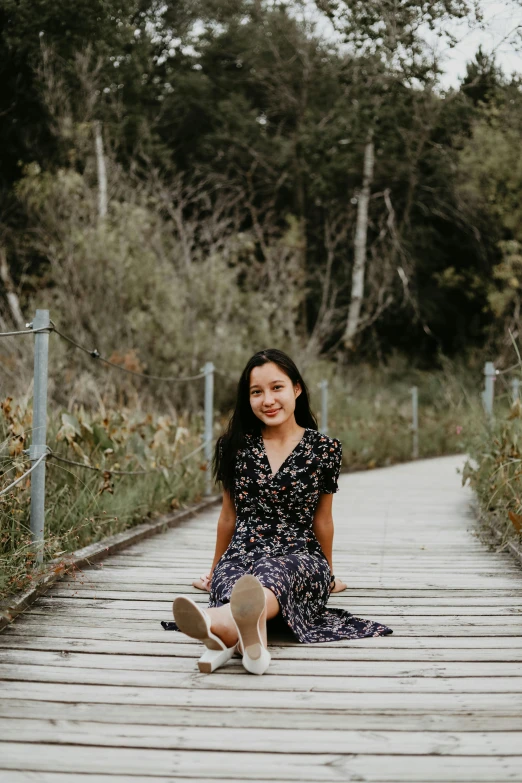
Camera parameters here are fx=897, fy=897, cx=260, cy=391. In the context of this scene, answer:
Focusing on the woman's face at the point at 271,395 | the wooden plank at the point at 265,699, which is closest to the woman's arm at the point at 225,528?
the woman's face at the point at 271,395

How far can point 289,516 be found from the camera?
3.42m

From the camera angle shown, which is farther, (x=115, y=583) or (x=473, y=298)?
(x=473, y=298)

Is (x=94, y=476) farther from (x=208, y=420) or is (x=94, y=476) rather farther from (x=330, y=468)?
(x=208, y=420)

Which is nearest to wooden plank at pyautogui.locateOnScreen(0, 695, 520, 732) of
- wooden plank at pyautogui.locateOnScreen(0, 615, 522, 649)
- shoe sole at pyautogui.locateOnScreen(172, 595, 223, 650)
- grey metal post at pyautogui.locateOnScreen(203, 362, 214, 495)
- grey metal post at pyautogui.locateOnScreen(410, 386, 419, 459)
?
shoe sole at pyautogui.locateOnScreen(172, 595, 223, 650)

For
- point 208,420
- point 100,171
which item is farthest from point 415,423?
point 208,420

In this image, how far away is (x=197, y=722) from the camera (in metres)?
2.18

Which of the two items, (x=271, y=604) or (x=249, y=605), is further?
(x=271, y=604)

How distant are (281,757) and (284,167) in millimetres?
17799

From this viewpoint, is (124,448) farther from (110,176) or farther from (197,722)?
(110,176)

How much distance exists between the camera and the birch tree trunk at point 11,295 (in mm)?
11562

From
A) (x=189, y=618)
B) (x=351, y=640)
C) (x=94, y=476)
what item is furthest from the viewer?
(x=94, y=476)

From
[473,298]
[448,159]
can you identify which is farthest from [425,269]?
[448,159]

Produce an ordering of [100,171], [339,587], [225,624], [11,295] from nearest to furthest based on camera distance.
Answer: [225,624] → [339,587] → [11,295] → [100,171]

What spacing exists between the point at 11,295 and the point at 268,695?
10.1 meters
